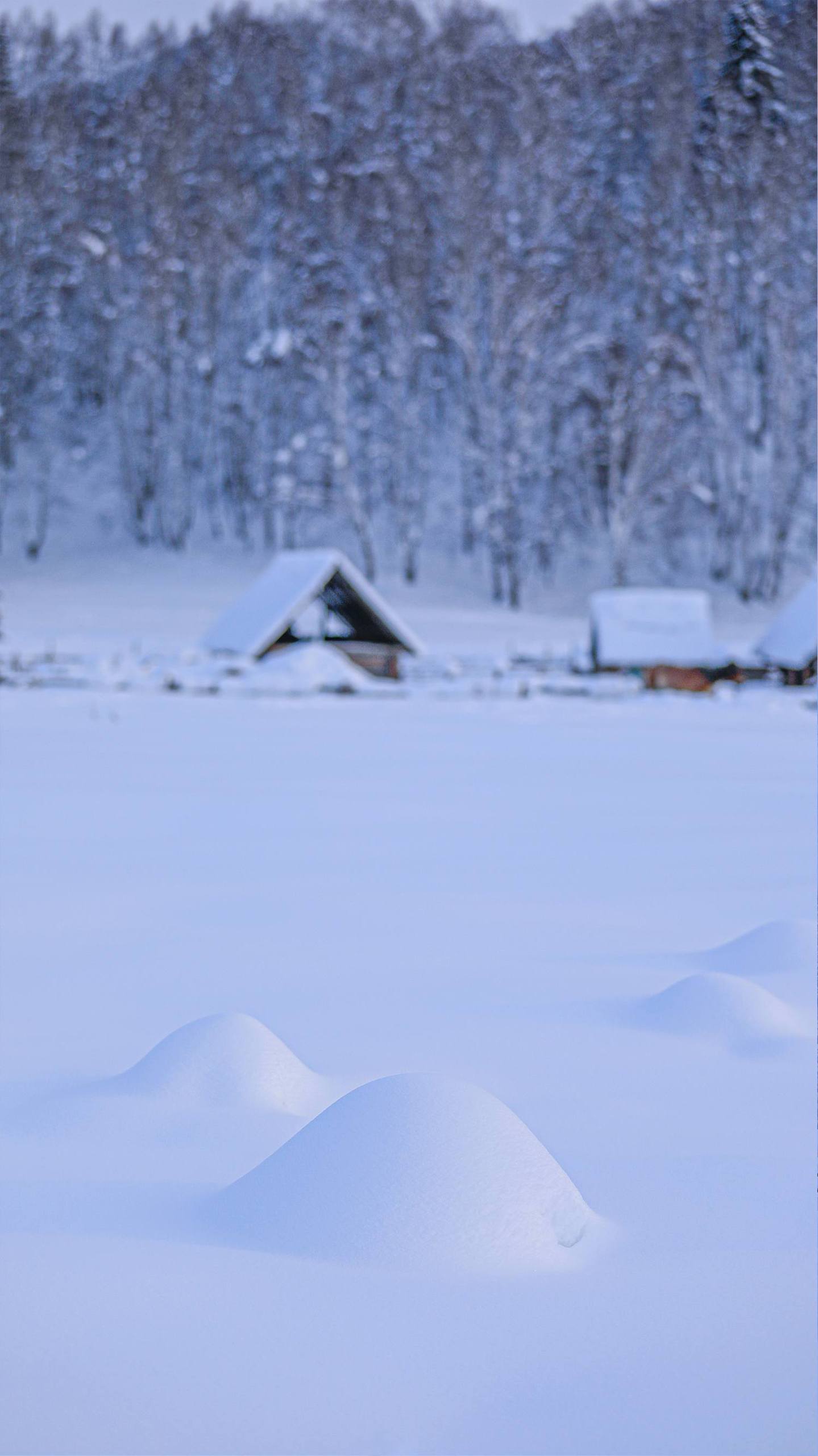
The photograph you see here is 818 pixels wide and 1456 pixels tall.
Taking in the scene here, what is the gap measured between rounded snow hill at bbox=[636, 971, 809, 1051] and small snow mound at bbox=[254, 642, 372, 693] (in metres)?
13.9

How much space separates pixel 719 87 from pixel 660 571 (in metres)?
11.6

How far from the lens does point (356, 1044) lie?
3.38m

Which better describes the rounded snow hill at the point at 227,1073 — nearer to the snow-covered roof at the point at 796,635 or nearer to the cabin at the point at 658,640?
the cabin at the point at 658,640

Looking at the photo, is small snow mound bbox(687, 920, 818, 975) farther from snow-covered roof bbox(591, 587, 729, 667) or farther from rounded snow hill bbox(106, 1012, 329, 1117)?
snow-covered roof bbox(591, 587, 729, 667)

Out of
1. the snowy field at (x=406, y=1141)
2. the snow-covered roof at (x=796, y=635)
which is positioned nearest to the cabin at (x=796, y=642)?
the snow-covered roof at (x=796, y=635)

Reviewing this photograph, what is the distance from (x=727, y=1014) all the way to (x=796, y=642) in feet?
58.7

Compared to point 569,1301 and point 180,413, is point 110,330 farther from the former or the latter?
point 569,1301

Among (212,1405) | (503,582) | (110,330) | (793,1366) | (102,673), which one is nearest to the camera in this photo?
(212,1405)

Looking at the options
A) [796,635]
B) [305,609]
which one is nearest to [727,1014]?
[305,609]

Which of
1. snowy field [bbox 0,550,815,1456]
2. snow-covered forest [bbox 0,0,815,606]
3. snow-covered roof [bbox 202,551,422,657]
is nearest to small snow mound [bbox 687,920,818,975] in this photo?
snowy field [bbox 0,550,815,1456]

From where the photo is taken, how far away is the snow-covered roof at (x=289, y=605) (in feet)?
62.8

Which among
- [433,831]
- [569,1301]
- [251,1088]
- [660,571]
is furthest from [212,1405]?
[660,571]

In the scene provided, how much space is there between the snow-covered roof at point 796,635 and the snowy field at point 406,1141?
13787 mm

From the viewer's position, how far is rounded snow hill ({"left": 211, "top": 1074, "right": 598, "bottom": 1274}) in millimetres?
2033
